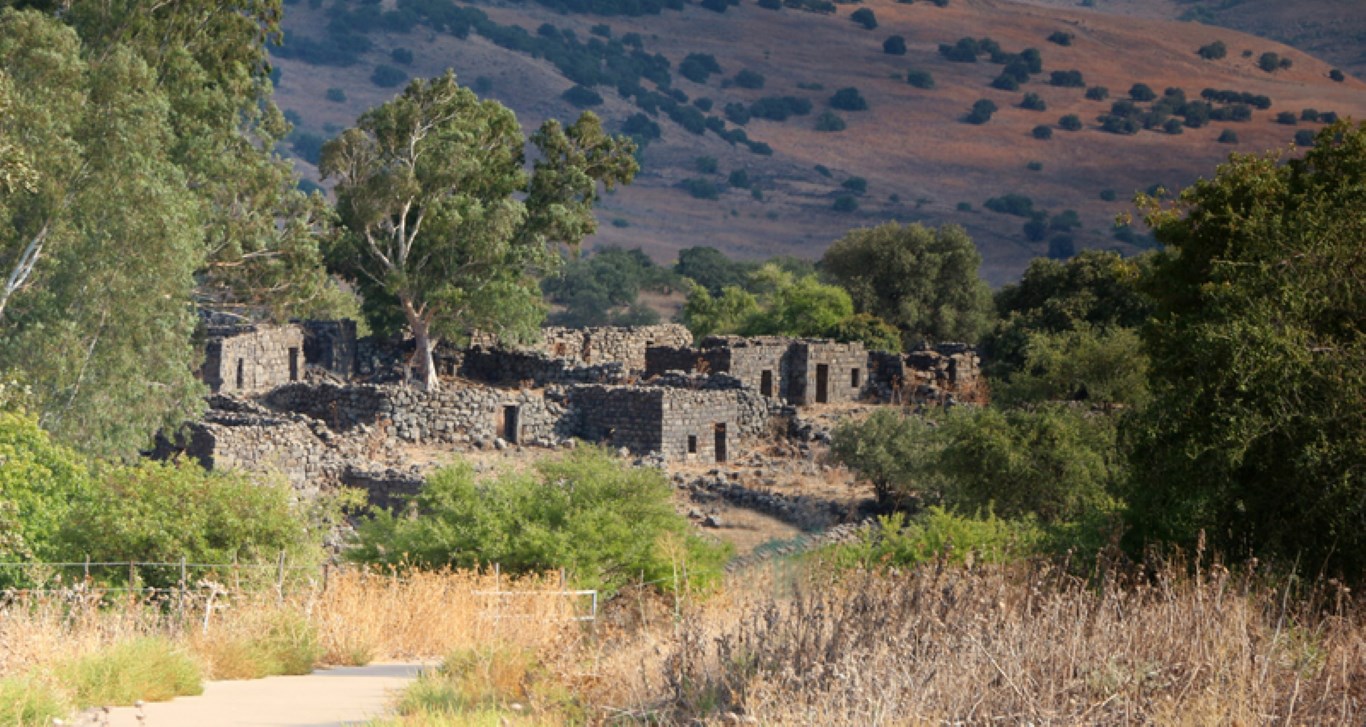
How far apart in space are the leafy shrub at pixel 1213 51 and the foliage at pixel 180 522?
18851 cm

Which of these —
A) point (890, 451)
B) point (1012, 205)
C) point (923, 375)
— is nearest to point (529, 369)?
point (923, 375)

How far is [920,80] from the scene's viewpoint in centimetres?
17900

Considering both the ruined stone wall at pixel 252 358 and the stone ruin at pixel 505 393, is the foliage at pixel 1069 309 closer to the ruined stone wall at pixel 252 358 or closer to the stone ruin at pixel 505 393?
the stone ruin at pixel 505 393

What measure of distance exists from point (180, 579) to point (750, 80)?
171 metres

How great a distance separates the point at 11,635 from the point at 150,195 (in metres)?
19.0

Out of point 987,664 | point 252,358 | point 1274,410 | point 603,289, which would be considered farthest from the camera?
point 603,289

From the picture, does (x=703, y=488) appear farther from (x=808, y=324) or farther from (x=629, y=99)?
(x=629, y=99)

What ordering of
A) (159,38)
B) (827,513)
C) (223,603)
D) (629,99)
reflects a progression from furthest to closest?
1. (629,99)
2. (159,38)
3. (827,513)
4. (223,603)

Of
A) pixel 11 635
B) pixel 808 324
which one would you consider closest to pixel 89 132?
pixel 11 635

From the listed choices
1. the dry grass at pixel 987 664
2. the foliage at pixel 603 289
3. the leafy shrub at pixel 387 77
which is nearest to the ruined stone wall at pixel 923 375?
the dry grass at pixel 987 664

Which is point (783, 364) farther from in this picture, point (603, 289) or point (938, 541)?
point (603, 289)

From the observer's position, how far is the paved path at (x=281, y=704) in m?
9.24

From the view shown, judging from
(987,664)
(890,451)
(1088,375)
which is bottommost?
(890,451)

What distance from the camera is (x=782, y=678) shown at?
8.48 m
